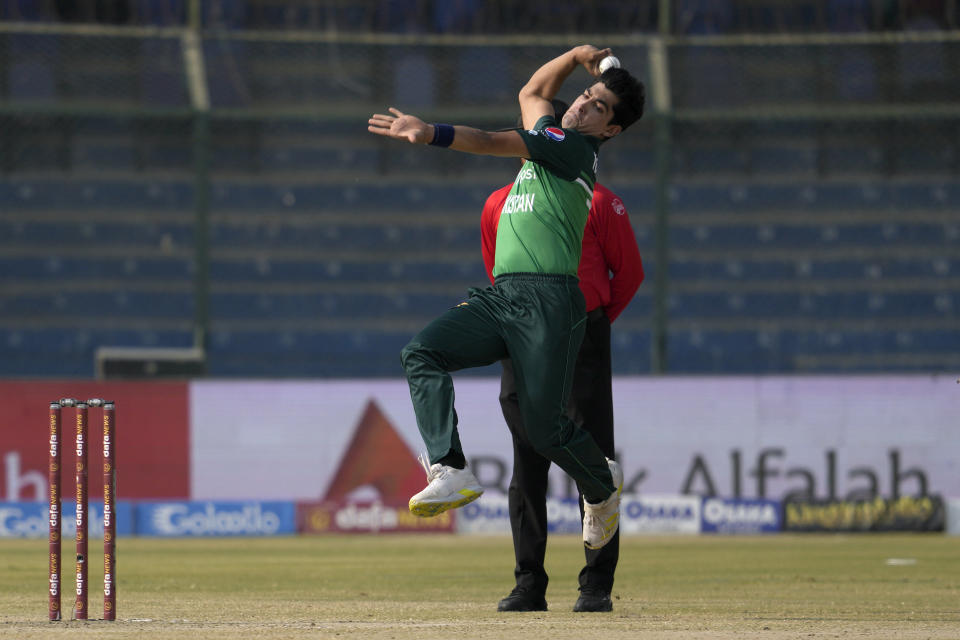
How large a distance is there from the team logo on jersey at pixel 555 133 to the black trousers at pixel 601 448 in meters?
1.19

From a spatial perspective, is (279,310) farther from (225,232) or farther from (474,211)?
(474,211)

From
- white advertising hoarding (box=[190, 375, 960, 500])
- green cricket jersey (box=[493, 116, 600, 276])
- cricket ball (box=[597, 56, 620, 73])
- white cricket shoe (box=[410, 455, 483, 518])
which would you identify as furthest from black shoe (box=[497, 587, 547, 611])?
white advertising hoarding (box=[190, 375, 960, 500])

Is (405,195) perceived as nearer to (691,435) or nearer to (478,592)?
(691,435)

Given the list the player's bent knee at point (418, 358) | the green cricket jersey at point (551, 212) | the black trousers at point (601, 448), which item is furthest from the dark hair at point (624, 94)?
the player's bent knee at point (418, 358)

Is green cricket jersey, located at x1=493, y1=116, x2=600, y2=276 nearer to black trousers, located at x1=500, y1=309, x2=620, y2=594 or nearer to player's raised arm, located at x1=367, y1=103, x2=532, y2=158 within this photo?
player's raised arm, located at x1=367, y1=103, x2=532, y2=158

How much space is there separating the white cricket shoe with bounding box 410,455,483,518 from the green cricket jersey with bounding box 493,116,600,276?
90 cm

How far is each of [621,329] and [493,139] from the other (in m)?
14.8

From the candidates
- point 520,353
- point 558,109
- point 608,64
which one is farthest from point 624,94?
point 520,353

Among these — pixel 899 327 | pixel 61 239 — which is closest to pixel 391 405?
pixel 61 239

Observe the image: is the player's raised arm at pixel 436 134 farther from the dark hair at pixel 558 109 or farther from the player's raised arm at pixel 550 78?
the dark hair at pixel 558 109

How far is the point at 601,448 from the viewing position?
6.77 metres

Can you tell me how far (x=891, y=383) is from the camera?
18516mm

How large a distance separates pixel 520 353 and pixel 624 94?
1.15 m

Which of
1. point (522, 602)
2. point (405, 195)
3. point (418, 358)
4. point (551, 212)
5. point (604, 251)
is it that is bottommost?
point (522, 602)
